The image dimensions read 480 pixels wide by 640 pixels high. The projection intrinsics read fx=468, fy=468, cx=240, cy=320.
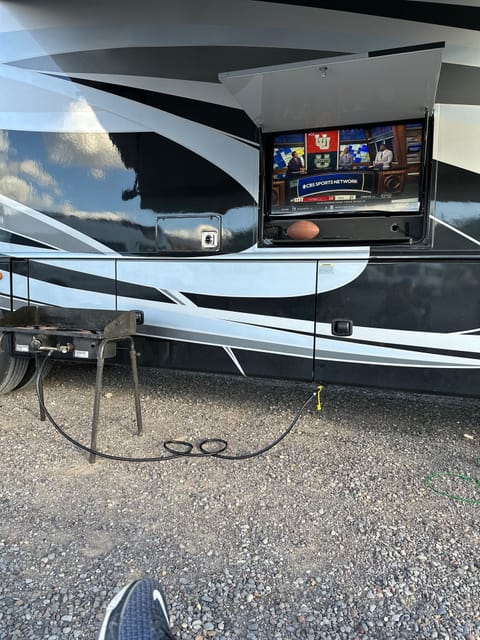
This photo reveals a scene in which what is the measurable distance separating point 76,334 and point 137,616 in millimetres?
1947

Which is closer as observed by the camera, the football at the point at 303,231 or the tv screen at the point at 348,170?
the tv screen at the point at 348,170

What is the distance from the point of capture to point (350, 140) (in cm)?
318

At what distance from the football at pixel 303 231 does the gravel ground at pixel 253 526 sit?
55.4 inches

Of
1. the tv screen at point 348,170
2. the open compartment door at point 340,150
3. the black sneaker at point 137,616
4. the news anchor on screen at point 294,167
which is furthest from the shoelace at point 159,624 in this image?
the news anchor on screen at point 294,167

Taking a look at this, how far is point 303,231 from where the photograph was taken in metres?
3.22

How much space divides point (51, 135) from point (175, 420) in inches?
95.2

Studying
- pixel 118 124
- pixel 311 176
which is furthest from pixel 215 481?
pixel 118 124

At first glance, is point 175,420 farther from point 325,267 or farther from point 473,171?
point 473,171

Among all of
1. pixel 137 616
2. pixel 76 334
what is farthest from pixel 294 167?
pixel 137 616

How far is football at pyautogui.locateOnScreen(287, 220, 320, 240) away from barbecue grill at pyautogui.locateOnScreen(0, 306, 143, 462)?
48.3 inches

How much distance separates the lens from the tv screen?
3.06 metres

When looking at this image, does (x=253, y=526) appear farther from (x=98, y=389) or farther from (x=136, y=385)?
(x=136, y=385)

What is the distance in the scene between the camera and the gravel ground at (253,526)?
1.77 metres

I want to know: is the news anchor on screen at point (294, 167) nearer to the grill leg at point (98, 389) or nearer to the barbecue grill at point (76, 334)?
the barbecue grill at point (76, 334)
